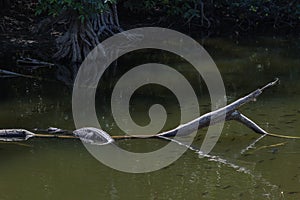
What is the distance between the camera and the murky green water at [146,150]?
5156mm


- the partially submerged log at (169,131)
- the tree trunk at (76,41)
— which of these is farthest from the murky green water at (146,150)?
the tree trunk at (76,41)

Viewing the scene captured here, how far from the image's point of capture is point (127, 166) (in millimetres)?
5746

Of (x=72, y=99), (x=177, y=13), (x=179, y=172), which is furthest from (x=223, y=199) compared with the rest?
A: (x=177, y=13)

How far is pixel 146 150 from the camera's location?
617 cm

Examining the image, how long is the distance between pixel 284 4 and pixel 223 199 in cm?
1127

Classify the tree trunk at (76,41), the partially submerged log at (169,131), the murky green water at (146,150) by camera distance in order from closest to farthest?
the murky green water at (146,150), the partially submerged log at (169,131), the tree trunk at (76,41)

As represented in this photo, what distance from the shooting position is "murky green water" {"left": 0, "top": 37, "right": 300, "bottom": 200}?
5.16m

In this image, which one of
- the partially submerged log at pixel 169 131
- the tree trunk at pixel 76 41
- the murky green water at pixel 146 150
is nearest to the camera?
the murky green water at pixel 146 150

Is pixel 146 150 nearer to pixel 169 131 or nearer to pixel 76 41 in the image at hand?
pixel 169 131

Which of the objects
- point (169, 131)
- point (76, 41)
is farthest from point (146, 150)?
point (76, 41)

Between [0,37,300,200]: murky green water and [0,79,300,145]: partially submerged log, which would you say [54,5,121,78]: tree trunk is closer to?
[0,37,300,200]: murky green water

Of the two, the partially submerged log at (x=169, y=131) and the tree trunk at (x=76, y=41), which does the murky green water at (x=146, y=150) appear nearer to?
the partially submerged log at (x=169, y=131)

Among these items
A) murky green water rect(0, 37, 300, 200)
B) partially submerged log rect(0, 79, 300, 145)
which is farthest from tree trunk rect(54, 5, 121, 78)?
partially submerged log rect(0, 79, 300, 145)

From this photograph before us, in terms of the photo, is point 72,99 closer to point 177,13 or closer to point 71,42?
point 71,42
